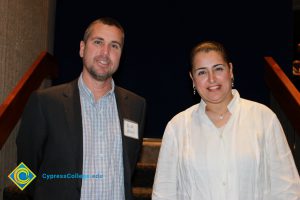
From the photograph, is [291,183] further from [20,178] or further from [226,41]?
[226,41]

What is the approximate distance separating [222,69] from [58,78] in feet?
11.4

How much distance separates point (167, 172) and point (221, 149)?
333 mm

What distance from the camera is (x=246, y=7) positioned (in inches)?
189

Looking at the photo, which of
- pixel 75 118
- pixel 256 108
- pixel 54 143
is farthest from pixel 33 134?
pixel 256 108

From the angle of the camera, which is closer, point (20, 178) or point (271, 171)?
point (271, 171)

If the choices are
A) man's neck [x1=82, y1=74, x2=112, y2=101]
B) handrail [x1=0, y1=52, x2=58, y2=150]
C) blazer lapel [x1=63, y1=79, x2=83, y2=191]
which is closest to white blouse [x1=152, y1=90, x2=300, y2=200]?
blazer lapel [x1=63, y1=79, x2=83, y2=191]

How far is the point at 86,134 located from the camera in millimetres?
Answer: 2049

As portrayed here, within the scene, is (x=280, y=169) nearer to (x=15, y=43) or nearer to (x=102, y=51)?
(x=102, y=51)

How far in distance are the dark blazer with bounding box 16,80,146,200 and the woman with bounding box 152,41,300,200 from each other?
0.38 meters

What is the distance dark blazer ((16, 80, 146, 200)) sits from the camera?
1953 millimetres

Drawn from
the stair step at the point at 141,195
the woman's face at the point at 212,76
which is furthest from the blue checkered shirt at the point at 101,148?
the stair step at the point at 141,195

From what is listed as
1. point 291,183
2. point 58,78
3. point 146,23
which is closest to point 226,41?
point 146,23

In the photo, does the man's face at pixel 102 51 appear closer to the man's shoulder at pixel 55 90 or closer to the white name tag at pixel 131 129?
the man's shoulder at pixel 55 90

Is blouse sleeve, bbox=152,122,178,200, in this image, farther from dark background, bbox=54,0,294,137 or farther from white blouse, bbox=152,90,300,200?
dark background, bbox=54,0,294,137
